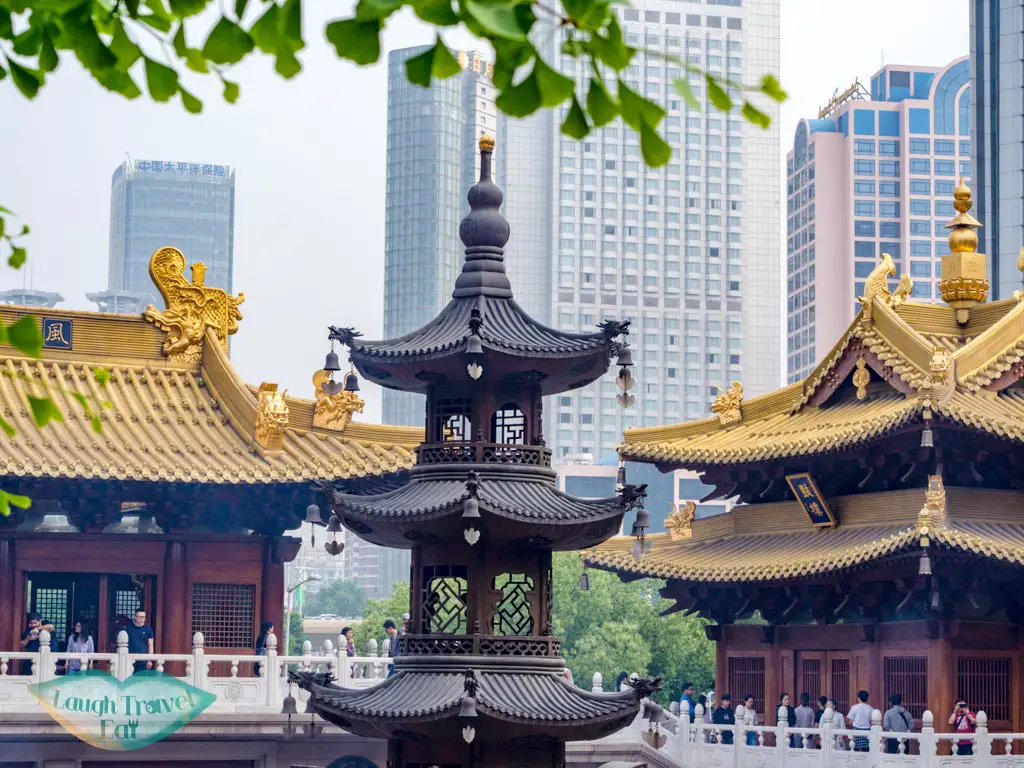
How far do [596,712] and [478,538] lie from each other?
2439 mm

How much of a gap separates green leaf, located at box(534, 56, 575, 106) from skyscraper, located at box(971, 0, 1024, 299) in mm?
74231

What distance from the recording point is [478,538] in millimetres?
23266

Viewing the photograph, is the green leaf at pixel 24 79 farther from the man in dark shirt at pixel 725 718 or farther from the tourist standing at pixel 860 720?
the man in dark shirt at pixel 725 718

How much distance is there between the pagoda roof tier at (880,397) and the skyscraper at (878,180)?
363 ft

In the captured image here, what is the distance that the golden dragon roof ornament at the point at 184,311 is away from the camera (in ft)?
111

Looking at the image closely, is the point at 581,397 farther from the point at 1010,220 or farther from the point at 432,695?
the point at 432,695

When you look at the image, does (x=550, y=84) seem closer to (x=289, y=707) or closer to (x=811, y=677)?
(x=289, y=707)

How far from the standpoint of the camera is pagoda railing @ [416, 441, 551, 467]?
2416 centimetres

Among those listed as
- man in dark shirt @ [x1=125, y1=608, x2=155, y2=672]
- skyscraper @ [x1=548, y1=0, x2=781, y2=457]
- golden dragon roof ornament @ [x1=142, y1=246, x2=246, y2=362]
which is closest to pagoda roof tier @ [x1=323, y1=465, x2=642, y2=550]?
man in dark shirt @ [x1=125, y1=608, x2=155, y2=672]

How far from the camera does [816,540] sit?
105 ft

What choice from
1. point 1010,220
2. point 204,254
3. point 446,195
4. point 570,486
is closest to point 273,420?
point 1010,220

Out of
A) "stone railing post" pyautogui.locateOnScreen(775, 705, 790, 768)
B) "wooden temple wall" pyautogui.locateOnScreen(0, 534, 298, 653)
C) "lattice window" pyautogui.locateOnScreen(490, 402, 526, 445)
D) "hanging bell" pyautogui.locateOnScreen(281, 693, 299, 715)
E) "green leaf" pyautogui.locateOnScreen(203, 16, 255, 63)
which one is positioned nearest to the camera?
"green leaf" pyautogui.locateOnScreen(203, 16, 255, 63)

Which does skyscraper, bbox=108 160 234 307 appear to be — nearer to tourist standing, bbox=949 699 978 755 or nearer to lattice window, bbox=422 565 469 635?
tourist standing, bbox=949 699 978 755

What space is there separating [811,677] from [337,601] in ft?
405
